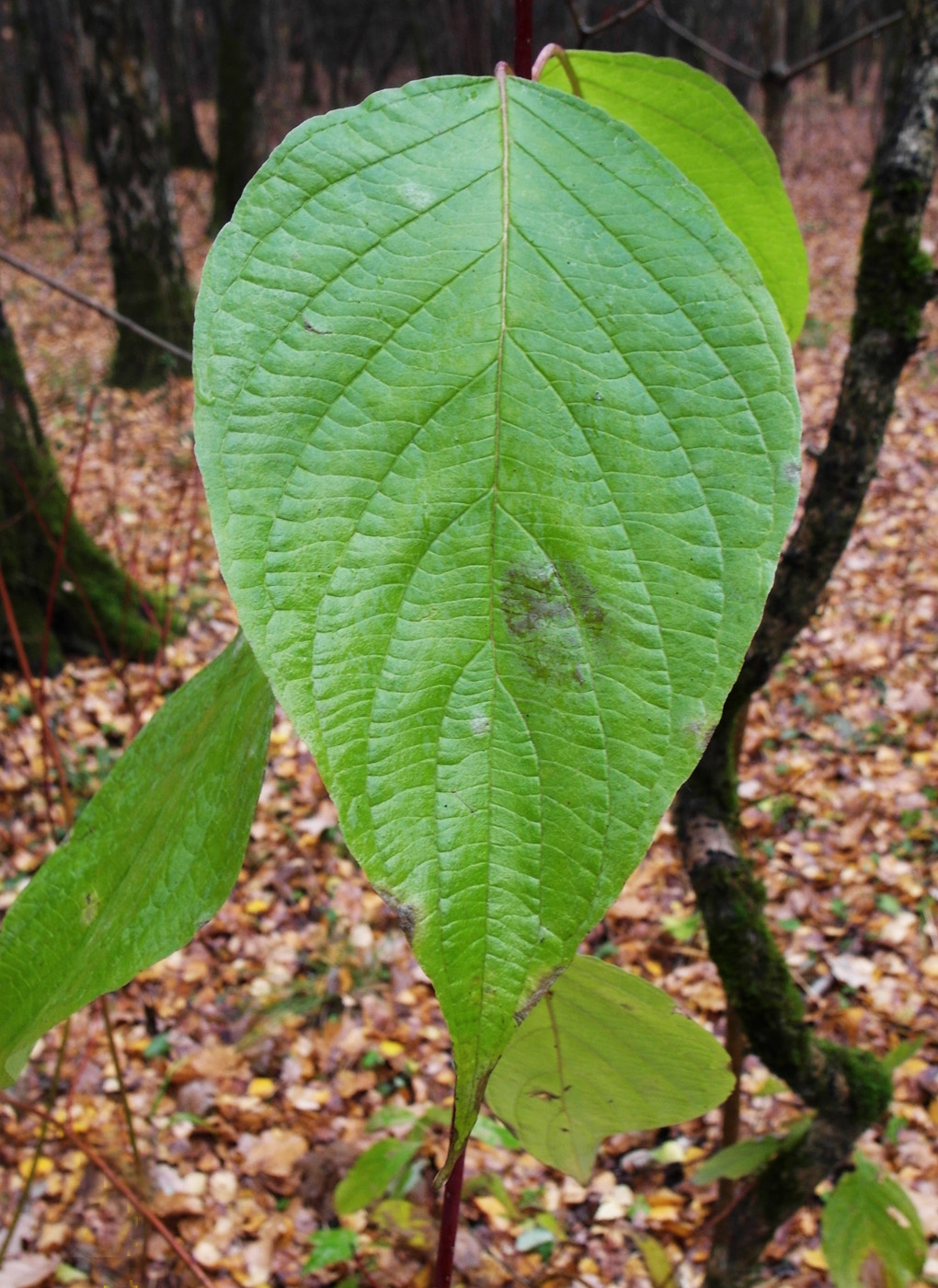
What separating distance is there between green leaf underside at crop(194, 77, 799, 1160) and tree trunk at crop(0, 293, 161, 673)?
383 cm

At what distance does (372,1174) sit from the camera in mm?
1762

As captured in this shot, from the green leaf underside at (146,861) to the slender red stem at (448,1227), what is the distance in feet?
0.56

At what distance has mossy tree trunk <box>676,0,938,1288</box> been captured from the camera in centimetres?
121

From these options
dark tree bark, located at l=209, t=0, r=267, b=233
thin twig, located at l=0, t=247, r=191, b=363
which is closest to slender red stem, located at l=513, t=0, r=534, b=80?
thin twig, located at l=0, t=247, r=191, b=363

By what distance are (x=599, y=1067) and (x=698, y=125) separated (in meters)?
0.60

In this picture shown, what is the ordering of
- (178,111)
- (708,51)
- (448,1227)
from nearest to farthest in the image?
1. (448,1227)
2. (708,51)
3. (178,111)

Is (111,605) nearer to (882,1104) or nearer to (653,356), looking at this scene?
(882,1104)

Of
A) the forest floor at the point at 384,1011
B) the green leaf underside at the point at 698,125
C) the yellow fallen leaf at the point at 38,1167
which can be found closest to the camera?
the green leaf underside at the point at 698,125

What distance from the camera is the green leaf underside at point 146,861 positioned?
44 centimetres

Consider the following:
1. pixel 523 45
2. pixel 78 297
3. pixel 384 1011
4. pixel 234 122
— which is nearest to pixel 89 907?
Result: pixel 523 45

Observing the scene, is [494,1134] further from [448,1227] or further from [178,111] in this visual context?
[178,111]

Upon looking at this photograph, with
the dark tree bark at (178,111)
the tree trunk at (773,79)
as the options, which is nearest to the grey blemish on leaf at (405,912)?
the tree trunk at (773,79)

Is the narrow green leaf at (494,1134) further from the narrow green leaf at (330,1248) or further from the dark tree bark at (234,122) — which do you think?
the dark tree bark at (234,122)

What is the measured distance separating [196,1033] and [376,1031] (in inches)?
21.2
